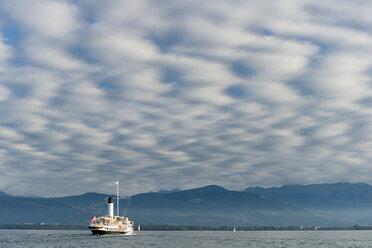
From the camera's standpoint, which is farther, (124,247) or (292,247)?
(292,247)

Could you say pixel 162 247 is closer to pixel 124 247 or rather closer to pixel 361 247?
pixel 124 247

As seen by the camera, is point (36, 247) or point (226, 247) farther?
point (226, 247)

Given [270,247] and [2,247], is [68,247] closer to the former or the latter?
[2,247]

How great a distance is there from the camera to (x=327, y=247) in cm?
17912

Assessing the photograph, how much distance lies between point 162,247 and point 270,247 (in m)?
42.1

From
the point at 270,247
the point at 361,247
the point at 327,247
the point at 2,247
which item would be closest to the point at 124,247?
the point at 2,247

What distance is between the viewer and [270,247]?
580ft

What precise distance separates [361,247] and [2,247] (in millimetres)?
133656

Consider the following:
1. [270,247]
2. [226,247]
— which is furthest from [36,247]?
[270,247]

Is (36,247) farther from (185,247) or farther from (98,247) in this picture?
(185,247)

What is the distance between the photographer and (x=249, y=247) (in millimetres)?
172875

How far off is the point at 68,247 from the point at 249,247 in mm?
65549

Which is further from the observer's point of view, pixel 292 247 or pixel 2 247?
pixel 292 247

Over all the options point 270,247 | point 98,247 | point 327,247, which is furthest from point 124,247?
point 327,247
